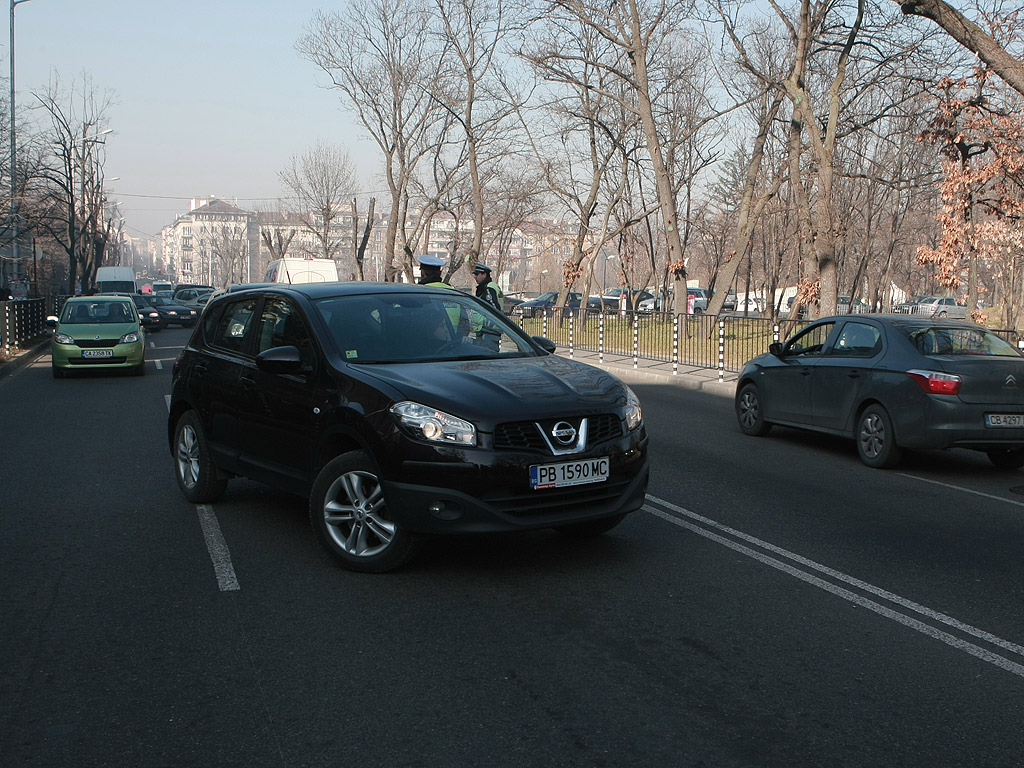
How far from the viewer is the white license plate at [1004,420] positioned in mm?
9406

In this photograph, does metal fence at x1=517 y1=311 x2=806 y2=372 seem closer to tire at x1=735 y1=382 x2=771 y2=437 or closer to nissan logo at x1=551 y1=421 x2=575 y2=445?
tire at x1=735 y1=382 x2=771 y2=437

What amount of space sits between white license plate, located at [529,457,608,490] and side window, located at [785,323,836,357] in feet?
21.1

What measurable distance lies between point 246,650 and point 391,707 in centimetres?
97

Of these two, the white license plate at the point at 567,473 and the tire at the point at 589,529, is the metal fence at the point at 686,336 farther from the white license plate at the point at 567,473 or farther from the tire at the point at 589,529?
the white license plate at the point at 567,473

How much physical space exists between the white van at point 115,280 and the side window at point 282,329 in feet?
174

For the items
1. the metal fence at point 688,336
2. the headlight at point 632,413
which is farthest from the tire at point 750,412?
the headlight at point 632,413

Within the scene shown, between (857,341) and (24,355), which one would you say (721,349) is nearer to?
(857,341)

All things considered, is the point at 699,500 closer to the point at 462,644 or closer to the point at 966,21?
the point at 462,644

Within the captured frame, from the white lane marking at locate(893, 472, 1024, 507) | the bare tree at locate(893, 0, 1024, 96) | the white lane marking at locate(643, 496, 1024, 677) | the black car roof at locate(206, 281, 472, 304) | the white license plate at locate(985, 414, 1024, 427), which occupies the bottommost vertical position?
the white lane marking at locate(893, 472, 1024, 507)

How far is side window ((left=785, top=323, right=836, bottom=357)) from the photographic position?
11430 millimetres

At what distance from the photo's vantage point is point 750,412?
1245cm

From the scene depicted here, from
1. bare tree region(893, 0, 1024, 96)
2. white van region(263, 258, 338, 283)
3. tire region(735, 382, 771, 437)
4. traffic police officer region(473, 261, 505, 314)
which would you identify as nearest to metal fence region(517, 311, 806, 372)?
bare tree region(893, 0, 1024, 96)

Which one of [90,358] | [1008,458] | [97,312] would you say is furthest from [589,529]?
[97,312]

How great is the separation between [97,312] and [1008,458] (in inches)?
723
